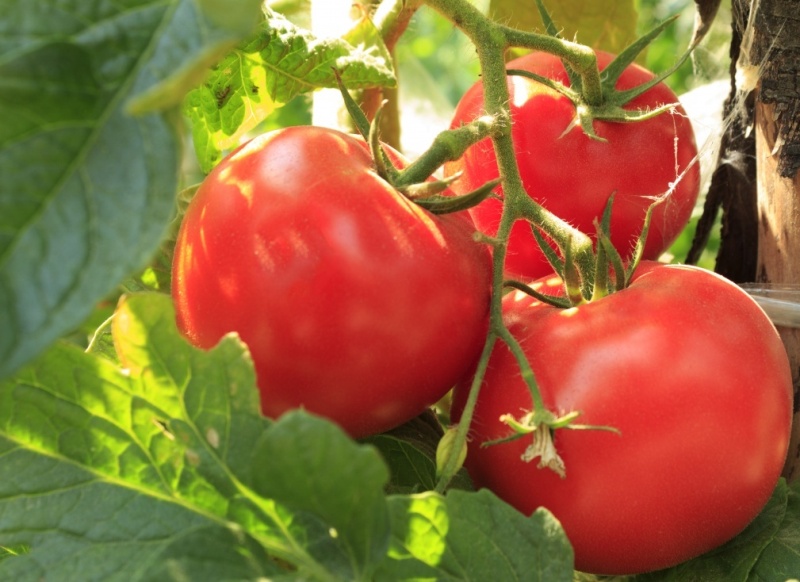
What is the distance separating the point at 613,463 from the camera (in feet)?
1.85

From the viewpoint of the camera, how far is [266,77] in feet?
2.53

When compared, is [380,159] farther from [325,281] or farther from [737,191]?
[737,191]

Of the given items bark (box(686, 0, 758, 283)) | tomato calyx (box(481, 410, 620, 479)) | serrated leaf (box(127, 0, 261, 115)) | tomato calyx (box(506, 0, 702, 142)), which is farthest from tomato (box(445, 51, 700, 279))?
serrated leaf (box(127, 0, 261, 115))

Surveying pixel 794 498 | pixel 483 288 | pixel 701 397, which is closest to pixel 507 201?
pixel 483 288

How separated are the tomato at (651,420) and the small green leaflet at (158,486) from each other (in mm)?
57

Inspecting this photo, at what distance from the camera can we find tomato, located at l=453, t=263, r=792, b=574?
22.1 inches

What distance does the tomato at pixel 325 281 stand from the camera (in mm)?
534

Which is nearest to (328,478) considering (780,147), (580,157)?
(580,157)

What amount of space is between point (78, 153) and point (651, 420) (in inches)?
13.6

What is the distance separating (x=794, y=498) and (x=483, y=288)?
11.2 inches

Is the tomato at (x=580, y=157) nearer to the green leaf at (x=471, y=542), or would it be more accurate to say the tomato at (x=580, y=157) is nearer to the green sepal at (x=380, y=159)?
the green sepal at (x=380, y=159)

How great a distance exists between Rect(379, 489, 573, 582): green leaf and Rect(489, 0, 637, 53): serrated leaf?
54 cm

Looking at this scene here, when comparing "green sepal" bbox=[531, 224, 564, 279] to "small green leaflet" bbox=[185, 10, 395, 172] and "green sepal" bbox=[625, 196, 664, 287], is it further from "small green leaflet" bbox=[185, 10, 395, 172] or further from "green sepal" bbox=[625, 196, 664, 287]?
"small green leaflet" bbox=[185, 10, 395, 172]

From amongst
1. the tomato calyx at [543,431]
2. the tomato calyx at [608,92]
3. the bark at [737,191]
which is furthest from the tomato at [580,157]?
the tomato calyx at [543,431]
